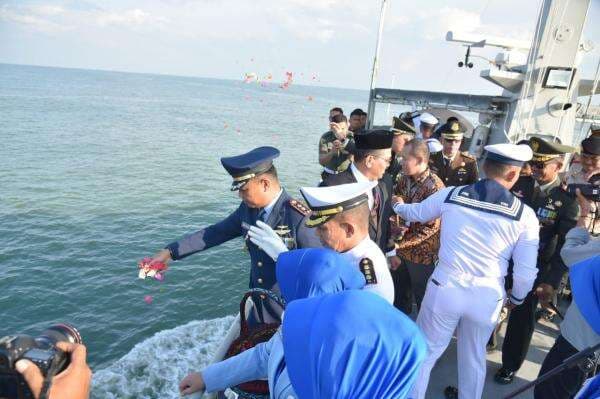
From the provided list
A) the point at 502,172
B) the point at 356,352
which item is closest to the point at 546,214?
the point at 502,172

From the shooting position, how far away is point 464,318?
294cm

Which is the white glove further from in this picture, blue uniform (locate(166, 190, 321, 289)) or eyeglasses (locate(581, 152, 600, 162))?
eyeglasses (locate(581, 152, 600, 162))

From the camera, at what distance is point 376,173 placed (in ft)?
11.8

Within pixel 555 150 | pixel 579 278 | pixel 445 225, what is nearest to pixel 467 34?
pixel 555 150

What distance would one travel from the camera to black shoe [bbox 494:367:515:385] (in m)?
3.57

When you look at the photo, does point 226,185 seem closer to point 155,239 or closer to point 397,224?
point 155,239

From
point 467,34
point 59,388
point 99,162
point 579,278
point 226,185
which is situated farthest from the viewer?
point 99,162

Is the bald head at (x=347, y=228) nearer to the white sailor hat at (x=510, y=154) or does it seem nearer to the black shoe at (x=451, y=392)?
the white sailor hat at (x=510, y=154)

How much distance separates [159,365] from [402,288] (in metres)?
4.64

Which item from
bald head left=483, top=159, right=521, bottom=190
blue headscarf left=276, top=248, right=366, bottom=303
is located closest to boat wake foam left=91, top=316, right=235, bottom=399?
blue headscarf left=276, top=248, right=366, bottom=303

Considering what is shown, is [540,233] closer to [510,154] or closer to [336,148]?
[510,154]

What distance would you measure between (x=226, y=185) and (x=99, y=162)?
8500 millimetres

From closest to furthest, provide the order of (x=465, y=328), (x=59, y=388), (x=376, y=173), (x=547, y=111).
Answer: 1. (x=59, y=388)
2. (x=465, y=328)
3. (x=376, y=173)
4. (x=547, y=111)

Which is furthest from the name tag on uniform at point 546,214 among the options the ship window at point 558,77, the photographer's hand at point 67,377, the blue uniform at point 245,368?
the ship window at point 558,77
